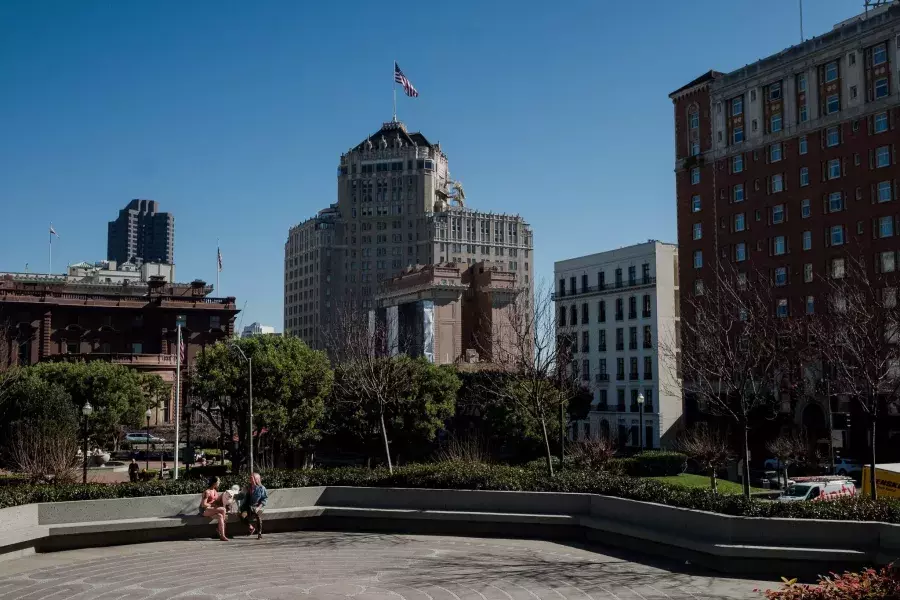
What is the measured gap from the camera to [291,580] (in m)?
17.2

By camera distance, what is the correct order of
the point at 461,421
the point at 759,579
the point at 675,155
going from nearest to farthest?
1. the point at 759,579
2. the point at 461,421
3. the point at 675,155

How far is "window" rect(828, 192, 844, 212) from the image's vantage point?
65.8 m

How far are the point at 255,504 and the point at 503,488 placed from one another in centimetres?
614

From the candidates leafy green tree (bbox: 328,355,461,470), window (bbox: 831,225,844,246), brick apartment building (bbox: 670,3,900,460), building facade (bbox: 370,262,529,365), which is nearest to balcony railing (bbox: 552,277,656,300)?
building facade (bbox: 370,262,529,365)

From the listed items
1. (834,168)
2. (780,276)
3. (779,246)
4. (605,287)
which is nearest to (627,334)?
(605,287)

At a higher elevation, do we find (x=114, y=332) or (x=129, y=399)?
(x=114, y=332)

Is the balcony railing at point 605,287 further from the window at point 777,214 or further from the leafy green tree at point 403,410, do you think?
the leafy green tree at point 403,410

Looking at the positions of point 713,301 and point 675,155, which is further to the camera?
point 675,155

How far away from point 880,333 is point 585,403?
32216 millimetres

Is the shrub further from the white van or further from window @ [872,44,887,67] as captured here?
window @ [872,44,887,67]

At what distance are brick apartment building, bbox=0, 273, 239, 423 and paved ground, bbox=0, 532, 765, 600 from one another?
62.3 m

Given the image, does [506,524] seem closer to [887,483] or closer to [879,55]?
[887,483]

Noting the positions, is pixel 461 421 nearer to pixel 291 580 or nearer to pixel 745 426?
pixel 745 426

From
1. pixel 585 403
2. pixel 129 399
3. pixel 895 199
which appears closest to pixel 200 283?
pixel 129 399
